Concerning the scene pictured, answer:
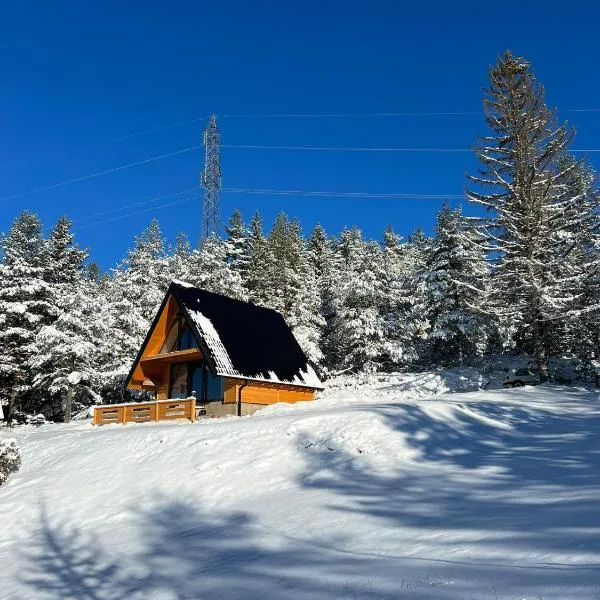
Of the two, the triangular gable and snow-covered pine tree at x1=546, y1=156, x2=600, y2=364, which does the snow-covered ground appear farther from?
the triangular gable

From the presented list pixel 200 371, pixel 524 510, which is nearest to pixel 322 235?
pixel 200 371

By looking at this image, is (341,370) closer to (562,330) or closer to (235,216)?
(562,330)

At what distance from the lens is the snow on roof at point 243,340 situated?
25.6 meters

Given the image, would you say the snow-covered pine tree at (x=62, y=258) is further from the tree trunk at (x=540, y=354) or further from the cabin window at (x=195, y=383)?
the tree trunk at (x=540, y=354)

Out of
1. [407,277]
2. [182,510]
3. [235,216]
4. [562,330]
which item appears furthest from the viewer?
[235,216]

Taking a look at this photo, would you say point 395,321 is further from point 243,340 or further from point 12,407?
point 12,407

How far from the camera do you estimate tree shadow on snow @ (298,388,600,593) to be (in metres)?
6.51

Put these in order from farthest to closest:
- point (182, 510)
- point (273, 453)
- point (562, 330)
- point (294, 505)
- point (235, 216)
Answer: point (235, 216), point (562, 330), point (273, 453), point (182, 510), point (294, 505)

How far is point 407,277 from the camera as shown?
128 ft

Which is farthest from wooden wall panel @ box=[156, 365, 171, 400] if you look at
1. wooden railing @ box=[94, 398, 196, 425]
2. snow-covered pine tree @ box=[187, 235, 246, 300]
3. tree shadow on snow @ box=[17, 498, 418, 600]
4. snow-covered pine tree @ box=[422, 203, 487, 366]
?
tree shadow on snow @ box=[17, 498, 418, 600]

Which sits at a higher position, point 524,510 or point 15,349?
point 15,349

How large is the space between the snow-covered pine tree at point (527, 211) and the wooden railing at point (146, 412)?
14818 mm

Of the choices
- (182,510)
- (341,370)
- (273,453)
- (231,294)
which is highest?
(231,294)

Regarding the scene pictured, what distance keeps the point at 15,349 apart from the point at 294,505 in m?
30.0
